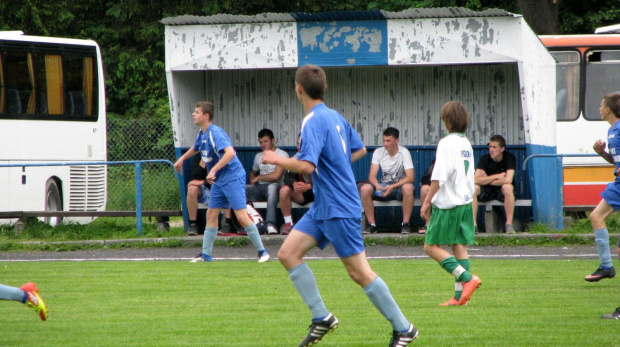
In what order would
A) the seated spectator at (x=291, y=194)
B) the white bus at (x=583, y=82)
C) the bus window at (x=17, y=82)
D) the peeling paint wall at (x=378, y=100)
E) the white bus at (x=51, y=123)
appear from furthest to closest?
the white bus at (x=583, y=82)
the bus window at (x=17, y=82)
the white bus at (x=51, y=123)
the peeling paint wall at (x=378, y=100)
the seated spectator at (x=291, y=194)

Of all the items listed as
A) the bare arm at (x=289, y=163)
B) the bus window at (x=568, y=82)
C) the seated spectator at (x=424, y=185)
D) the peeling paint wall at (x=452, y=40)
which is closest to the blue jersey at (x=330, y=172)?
the bare arm at (x=289, y=163)

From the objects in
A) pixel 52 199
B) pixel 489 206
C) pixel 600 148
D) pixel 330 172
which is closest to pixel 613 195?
pixel 600 148

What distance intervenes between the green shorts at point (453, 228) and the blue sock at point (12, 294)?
3325 millimetres

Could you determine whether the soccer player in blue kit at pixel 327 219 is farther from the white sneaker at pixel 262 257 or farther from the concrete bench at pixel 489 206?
the concrete bench at pixel 489 206

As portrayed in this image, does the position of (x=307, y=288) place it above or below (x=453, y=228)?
below

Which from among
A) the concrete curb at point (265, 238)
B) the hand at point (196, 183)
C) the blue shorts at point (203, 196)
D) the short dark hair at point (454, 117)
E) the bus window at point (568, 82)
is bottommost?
the concrete curb at point (265, 238)

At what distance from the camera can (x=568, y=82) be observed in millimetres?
18281

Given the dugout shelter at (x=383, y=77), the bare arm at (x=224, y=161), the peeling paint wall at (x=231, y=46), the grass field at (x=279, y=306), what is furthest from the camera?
the peeling paint wall at (x=231, y=46)

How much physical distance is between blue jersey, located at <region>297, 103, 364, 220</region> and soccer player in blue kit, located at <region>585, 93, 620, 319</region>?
3.44 m

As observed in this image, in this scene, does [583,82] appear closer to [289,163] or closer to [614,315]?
[614,315]

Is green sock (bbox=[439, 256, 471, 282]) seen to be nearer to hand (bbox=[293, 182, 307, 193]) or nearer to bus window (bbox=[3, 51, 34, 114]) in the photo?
hand (bbox=[293, 182, 307, 193])

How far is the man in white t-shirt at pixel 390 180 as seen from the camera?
1424 centimetres

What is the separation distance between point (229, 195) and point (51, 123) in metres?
7.59

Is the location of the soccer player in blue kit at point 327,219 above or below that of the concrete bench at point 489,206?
above
